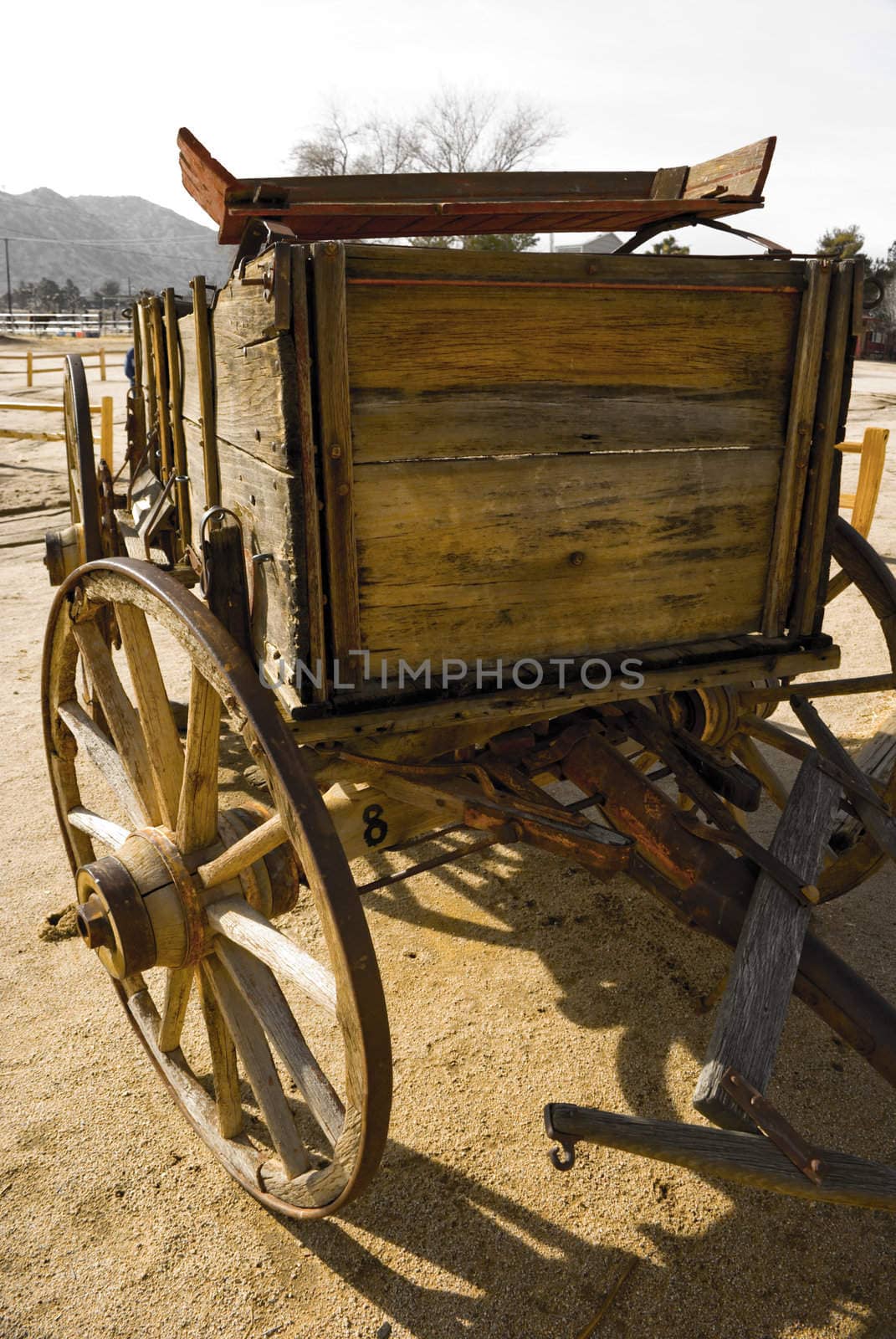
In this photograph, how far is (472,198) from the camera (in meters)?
2.55

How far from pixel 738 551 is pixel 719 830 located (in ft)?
2.06

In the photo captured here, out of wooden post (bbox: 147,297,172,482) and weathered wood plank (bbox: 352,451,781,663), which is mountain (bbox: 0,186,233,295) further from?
weathered wood plank (bbox: 352,451,781,663)

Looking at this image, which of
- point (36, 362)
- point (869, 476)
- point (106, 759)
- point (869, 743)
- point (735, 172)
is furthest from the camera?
point (36, 362)

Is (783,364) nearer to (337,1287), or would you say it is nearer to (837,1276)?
(837,1276)

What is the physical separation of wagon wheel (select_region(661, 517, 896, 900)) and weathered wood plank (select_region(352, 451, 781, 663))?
0.52 m

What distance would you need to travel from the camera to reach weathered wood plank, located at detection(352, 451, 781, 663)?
5.72ft

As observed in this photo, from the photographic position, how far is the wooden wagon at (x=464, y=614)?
62.7 inches

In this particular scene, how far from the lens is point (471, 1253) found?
79.7 inches

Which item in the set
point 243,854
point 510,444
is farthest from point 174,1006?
point 510,444

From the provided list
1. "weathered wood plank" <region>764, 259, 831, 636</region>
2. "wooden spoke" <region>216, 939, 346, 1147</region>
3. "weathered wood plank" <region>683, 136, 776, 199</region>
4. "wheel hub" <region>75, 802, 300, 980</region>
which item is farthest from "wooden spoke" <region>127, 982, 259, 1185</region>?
"weathered wood plank" <region>683, 136, 776, 199</region>

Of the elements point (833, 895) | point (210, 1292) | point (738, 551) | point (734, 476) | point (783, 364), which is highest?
point (783, 364)

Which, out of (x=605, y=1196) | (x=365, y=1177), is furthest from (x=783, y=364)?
(x=605, y=1196)

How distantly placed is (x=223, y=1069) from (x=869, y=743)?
200 centimetres

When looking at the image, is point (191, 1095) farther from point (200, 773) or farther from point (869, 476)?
point (869, 476)
